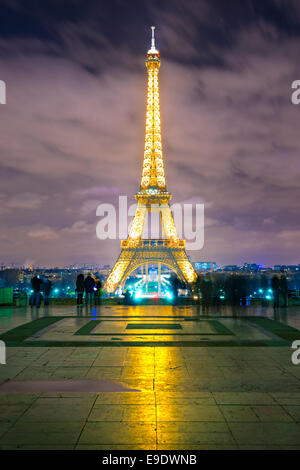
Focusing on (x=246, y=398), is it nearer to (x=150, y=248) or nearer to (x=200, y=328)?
(x=200, y=328)

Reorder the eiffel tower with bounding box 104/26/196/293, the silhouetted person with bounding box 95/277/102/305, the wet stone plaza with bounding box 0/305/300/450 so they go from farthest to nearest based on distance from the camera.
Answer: the eiffel tower with bounding box 104/26/196/293, the silhouetted person with bounding box 95/277/102/305, the wet stone plaza with bounding box 0/305/300/450

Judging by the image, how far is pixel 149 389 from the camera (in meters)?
6.01

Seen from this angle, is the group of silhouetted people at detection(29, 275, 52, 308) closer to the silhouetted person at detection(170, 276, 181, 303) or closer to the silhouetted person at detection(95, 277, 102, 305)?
the silhouetted person at detection(95, 277, 102, 305)

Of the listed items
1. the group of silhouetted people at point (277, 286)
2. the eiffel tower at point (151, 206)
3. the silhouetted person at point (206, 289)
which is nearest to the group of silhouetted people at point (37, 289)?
the silhouetted person at point (206, 289)

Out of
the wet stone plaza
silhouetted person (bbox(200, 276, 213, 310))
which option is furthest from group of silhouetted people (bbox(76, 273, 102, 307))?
the wet stone plaza

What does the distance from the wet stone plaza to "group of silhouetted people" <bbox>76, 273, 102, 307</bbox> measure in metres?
6.91

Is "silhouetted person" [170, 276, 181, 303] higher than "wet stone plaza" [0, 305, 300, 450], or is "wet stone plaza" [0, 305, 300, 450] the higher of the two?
"silhouetted person" [170, 276, 181, 303]

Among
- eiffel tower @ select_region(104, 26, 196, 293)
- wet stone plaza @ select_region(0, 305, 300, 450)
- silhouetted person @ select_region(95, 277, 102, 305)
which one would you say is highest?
eiffel tower @ select_region(104, 26, 196, 293)

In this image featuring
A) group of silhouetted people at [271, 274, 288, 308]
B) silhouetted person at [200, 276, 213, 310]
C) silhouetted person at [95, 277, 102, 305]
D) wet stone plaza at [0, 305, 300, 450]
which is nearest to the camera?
wet stone plaza at [0, 305, 300, 450]

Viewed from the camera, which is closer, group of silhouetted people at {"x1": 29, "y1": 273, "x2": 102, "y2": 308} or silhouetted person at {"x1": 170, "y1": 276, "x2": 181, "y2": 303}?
group of silhouetted people at {"x1": 29, "y1": 273, "x2": 102, "y2": 308}

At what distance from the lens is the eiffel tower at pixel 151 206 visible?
55.2 m

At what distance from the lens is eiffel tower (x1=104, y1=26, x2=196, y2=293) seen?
5522cm

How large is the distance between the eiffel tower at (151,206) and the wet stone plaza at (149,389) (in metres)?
43.3
